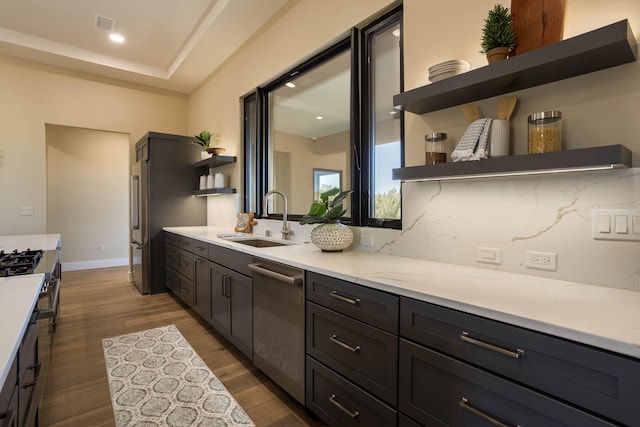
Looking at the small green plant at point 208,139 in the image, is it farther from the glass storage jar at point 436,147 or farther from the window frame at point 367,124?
the glass storage jar at point 436,147

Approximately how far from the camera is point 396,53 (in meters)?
2.19

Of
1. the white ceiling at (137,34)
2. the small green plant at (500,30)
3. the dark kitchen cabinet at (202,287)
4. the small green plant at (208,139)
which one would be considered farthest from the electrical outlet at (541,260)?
the small green plant at (208,139)

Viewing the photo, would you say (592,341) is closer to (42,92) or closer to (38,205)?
(38,205)

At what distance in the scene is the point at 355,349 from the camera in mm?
1454

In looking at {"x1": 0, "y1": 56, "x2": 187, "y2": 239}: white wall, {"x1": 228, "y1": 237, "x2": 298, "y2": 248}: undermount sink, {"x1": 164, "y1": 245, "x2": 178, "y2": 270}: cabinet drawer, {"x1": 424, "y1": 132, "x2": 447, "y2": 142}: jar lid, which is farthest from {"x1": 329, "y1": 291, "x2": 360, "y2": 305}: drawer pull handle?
{"x1": 0, "y1": 56, "x2": 187, "y2": 239}: white wall

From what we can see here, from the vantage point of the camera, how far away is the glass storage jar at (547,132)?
129cm

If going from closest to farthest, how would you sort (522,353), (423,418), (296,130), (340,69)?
(522,353)
(423,418)
(340,69)
(296,130)

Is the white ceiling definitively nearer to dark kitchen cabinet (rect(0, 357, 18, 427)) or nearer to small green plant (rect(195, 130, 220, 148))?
small green plant (rect(195, 130, 220, 148))

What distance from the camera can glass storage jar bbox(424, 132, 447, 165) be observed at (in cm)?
172

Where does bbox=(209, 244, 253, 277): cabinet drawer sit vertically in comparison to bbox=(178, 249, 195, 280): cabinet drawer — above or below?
above

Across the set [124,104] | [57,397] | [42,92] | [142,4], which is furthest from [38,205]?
[57,397]

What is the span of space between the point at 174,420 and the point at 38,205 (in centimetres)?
409

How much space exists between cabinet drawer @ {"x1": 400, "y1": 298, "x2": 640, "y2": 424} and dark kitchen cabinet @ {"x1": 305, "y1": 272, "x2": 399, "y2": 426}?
7.1 inches

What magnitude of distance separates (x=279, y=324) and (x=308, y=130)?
185 cm
